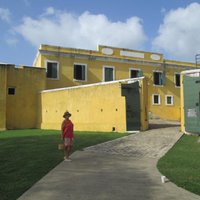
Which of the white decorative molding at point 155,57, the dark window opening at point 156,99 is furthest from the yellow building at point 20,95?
the white decorative molding at point 155,57

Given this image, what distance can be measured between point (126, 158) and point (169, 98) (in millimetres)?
27542

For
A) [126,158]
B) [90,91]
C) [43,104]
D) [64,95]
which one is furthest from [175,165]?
[43,104]

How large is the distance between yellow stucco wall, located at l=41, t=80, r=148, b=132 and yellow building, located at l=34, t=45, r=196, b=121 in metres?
6.06

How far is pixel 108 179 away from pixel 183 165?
9.62 ft

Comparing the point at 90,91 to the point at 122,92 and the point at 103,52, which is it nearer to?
the point at 122,92

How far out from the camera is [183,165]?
394 inches

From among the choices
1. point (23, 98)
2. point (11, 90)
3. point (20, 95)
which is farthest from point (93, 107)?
point (11, 90)

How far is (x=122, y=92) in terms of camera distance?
1975 centimetres

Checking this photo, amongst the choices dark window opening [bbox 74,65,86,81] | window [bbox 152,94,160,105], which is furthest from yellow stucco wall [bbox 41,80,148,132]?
window [bbox 152,94,160,105]

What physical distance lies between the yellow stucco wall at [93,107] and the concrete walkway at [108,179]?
7011 millimetres

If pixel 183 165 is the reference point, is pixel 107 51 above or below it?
above

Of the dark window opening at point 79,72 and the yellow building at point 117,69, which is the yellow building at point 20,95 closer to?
the yellow building at point 117,69

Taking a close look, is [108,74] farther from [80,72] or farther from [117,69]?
[80,72]

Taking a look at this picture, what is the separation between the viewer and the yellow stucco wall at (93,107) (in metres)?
20.2
